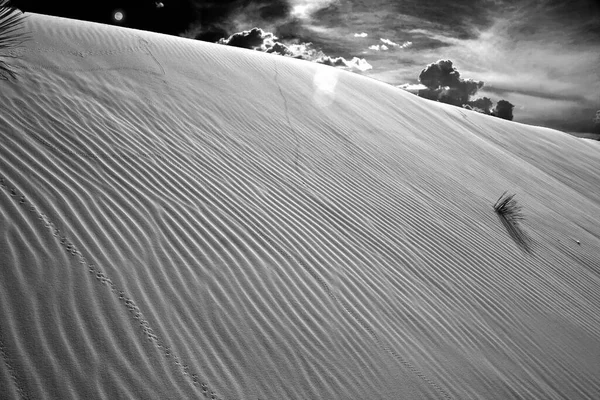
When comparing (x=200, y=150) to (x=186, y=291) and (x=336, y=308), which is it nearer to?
(x=186, y=291)

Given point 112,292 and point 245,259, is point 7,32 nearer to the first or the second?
point 112,292

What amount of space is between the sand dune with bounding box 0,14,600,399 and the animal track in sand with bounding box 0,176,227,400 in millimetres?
12

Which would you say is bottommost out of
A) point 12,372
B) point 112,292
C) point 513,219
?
point 12,372

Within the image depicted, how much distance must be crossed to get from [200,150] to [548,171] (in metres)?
10.1

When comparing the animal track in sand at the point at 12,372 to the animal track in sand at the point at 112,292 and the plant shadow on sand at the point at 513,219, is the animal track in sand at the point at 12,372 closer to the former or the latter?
the animal track in sand at the point at 112,292

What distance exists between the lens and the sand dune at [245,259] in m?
2.11

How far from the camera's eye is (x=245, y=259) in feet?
9.76

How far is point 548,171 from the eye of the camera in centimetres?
969

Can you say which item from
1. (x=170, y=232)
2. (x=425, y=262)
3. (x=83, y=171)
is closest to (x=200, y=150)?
(x=83, y=171)

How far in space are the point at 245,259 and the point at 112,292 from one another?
41.5 inches

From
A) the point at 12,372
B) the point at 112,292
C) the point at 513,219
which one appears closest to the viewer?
the point at 12,372

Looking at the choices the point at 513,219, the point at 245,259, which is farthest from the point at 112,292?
the point at 513,219

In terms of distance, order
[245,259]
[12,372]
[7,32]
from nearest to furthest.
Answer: [12,372], [245,259], [7,32]

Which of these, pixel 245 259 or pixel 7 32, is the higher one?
pixel 7 32
